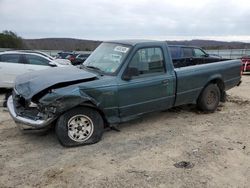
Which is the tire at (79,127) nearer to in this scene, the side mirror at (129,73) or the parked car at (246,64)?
the side mirror at (129,73)

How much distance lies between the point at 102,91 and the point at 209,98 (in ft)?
10.8

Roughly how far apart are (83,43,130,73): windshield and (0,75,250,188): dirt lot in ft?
4.15

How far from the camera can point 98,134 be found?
5.90 meters

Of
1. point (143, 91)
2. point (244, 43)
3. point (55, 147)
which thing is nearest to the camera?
point (55, 147)

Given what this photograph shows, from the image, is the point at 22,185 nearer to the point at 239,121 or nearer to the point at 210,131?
the point at 210,131

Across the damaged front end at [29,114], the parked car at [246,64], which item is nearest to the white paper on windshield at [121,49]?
the damaged front end at [29,114]

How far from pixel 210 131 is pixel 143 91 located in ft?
5.11

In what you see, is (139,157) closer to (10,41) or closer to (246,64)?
(246,64)

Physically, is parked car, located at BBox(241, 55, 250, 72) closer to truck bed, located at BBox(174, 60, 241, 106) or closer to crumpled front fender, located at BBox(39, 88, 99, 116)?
truck bed, located at BBox(174, 60, 241, 106)

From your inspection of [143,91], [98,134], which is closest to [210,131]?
[143,91]

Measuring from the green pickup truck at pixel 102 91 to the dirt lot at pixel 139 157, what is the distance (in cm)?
39

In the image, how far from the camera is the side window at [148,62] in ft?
21.1

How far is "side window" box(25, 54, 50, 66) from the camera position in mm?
11406

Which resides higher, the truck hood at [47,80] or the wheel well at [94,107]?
the truck hood at [47,80]
